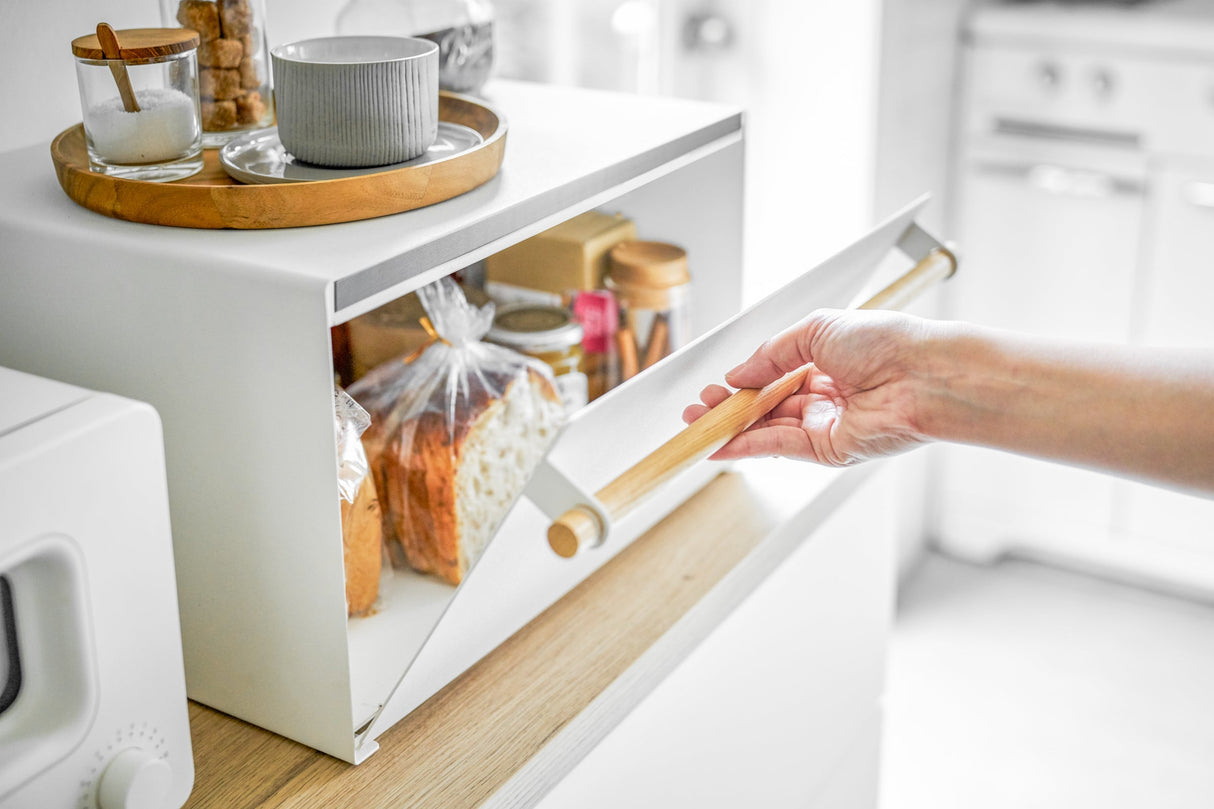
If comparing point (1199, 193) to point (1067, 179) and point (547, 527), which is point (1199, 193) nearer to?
point (1067, 179)

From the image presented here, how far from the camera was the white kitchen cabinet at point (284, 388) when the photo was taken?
29.3 inches

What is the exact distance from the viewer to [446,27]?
115cm

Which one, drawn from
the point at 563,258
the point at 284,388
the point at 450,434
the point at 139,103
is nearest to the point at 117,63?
the point at 139,103

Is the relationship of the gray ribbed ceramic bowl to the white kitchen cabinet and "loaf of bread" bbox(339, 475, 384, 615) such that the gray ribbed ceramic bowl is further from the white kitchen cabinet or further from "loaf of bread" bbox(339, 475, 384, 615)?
"loaf of bread" bbox(339, 475, 384, 615)

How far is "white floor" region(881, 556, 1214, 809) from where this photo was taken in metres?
1.98

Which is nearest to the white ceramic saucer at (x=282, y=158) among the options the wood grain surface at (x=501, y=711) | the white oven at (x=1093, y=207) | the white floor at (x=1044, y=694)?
the wood grain surface at (x=501, y=711)

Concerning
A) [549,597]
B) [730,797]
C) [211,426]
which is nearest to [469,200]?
[211,426]

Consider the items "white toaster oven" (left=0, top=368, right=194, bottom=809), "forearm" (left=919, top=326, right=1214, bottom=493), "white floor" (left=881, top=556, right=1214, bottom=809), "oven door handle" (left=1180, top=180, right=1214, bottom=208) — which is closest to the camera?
"white toaster oven" (left=0, top=368, right=194, bottom=809)

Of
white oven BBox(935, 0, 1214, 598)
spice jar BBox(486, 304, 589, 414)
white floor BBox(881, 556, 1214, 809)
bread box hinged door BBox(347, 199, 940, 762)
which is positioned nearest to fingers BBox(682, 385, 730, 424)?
bread box hinged door BBox(347, 199, 940, 762)

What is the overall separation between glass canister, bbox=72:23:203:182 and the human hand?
0.44 meters

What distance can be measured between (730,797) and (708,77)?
1284 mm

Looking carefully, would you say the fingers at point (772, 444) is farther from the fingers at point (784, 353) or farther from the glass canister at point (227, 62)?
the glass canister at point (227, 62)

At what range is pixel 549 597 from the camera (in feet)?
3.36

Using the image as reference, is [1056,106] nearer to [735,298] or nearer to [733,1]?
[733,1]
